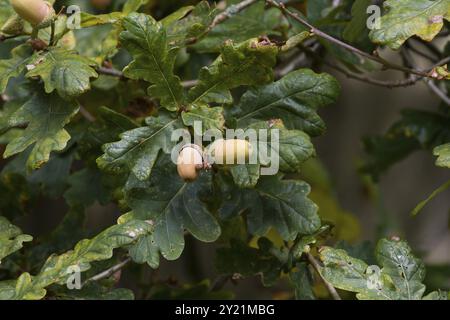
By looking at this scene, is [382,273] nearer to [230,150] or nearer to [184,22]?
[230,150]

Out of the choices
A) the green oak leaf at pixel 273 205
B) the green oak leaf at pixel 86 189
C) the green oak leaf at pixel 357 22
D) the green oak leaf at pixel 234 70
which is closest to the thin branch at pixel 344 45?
the green oak leaf at pixel 357 22

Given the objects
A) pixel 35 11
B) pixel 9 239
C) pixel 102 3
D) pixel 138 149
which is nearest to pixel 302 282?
pixel 138 149

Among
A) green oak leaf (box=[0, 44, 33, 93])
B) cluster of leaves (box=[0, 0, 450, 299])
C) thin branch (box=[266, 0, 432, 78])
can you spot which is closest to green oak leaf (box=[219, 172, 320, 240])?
cluster of leaves (box=[0, 0, 450, 299])

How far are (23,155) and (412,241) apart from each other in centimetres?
162

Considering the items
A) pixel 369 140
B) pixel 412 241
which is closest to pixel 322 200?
pixel 369 140

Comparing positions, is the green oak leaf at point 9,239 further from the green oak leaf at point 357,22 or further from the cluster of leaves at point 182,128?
the green oak leaf at point 357,22

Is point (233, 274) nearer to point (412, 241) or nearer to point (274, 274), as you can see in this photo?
point (274, 274)

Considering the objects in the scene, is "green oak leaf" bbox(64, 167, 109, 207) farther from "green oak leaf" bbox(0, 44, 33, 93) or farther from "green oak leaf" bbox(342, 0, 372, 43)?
"green oak leaf" bbox(342, 0, 372, 43)

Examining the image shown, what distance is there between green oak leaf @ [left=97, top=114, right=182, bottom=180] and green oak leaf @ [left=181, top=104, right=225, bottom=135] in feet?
0.11

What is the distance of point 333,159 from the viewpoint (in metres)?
2.62

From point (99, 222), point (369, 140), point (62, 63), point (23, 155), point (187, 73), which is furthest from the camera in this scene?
point (99, 222)

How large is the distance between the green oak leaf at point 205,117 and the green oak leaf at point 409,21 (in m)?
0.24

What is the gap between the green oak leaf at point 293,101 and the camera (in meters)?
1.11

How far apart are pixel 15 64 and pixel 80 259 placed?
32 cm
